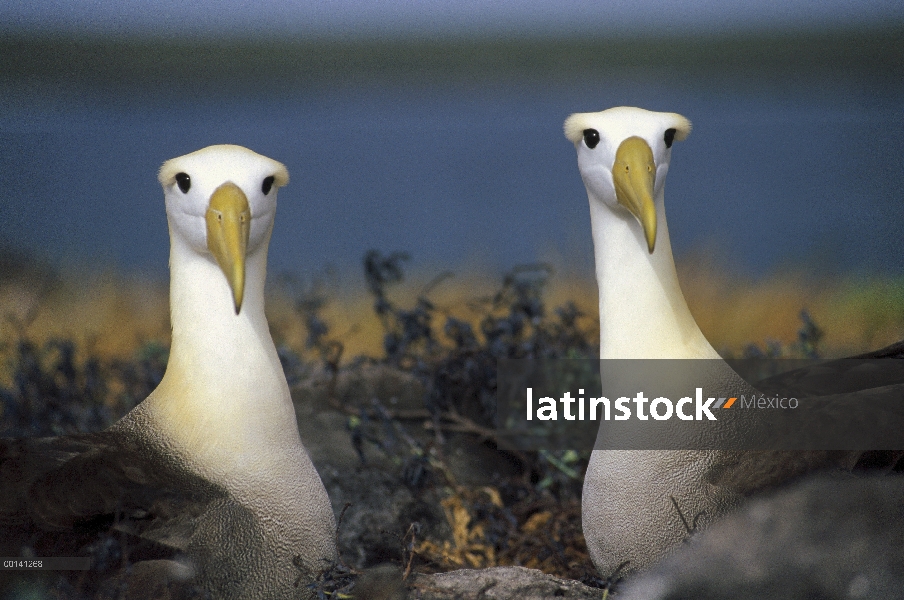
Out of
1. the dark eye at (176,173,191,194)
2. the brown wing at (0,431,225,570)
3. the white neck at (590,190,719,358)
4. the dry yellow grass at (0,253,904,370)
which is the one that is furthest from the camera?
the dry yellow grass at (0,253,904,370)

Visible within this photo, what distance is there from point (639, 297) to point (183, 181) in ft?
3.59

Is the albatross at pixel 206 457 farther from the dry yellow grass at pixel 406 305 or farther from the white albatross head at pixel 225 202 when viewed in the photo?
the dry yellow grass at pixel 406 305

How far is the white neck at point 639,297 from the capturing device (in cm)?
→ 243

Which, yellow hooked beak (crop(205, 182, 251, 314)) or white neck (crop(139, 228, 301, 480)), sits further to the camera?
white neck (crop(139, 228, 301, 480))

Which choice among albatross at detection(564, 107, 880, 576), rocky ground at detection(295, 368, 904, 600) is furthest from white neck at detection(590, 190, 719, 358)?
rocky ground at detection(295, 368, 904, 600)

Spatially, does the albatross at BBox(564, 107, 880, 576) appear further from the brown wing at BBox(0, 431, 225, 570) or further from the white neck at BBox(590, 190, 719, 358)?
the brown wing at BBox(0, 431, 225, 570)

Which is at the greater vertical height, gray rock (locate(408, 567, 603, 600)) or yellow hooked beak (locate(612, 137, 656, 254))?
yellow hooked beak (locate(612, 137, 656, 254))

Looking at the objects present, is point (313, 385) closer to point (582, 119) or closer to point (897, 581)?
point (582, 119)

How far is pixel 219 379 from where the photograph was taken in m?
2.36

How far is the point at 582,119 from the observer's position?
7.98 ft

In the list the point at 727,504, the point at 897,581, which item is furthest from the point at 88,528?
the point at 897,581

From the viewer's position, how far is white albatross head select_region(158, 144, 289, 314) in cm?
221

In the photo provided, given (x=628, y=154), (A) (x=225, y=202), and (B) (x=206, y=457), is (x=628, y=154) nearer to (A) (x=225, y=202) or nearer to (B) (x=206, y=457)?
(A) (x=225, y=202)

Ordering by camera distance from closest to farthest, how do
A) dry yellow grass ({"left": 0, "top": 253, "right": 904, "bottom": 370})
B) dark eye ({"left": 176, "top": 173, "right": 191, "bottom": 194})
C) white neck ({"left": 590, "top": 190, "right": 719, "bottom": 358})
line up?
dark eye ({"left": 176, "top": 173, "right": 191, "bottom": 194}) < white neck ({"left": 590, "top": 190, "right": 719, "bottom": 358}) < dry yellow grass ({"left": 0, "top": 253, "right": 904, "bottom": 370})
